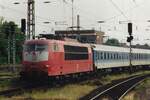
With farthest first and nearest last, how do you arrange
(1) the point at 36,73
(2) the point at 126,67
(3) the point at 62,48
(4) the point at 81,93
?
(2) the point at 126,67
(3) the point at 62,48
(1) the point at 36,73
(4) the point at 81,93

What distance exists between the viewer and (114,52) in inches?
2089

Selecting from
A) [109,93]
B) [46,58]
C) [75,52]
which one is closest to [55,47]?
[46,58]

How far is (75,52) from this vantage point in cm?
3522

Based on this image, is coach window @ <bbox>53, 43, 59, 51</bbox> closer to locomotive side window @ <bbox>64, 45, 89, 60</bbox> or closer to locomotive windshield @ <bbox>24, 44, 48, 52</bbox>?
locomotive windshield @ <bbox>24, 44, 48, 52</bbox>

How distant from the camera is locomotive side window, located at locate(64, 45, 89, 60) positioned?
1303 inches

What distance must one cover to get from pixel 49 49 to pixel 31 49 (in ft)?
4.17

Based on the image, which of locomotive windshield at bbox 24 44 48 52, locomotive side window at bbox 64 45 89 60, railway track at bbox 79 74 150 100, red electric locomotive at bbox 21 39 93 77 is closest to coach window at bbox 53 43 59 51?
red electric locomotive at bbox 21 39 93 77

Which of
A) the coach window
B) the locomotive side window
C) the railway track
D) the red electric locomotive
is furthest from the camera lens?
the locomotive side window

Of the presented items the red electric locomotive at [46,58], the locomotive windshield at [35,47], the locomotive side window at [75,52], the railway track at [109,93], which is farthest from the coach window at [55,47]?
the railway track at [109,93]

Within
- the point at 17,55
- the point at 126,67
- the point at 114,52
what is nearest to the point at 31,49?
the point at 114,52

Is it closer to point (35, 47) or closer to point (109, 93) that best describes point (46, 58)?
point (35, 47)

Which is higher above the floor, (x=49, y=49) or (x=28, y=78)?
(x=49, y=49)

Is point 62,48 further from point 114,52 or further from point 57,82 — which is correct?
point 114,52

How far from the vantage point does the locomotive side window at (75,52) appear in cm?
3309
